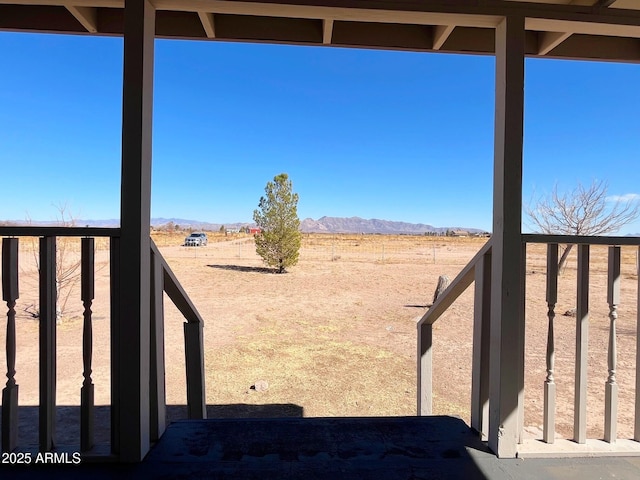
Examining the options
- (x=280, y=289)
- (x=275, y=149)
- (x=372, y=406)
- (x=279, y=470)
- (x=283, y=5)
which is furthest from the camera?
(x=275, y=149)

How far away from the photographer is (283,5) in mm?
1361

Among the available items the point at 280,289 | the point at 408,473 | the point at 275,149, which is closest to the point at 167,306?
the point at 280,289

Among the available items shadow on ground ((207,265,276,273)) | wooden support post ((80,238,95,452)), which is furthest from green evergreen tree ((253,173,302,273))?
wooden support post ((80,238,95,452))

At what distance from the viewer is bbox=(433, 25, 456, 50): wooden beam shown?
1668 millimetres

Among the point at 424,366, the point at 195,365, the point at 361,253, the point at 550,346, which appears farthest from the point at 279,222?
the point at 550,346

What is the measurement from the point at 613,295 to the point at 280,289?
9236 millimetres

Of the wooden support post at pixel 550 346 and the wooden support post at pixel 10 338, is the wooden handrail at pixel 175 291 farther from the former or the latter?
the wooden support post at pixel 550 346

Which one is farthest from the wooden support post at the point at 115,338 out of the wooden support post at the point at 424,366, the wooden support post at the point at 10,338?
the wooden support post at the point at 424,366

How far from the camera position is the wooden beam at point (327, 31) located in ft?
5.29

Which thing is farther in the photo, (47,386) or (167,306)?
(167,306)

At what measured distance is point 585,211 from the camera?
11.7 metres

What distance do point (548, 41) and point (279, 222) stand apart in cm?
1201

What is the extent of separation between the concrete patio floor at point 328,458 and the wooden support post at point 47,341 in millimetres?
155

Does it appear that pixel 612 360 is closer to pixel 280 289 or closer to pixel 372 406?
pixel 372 406
